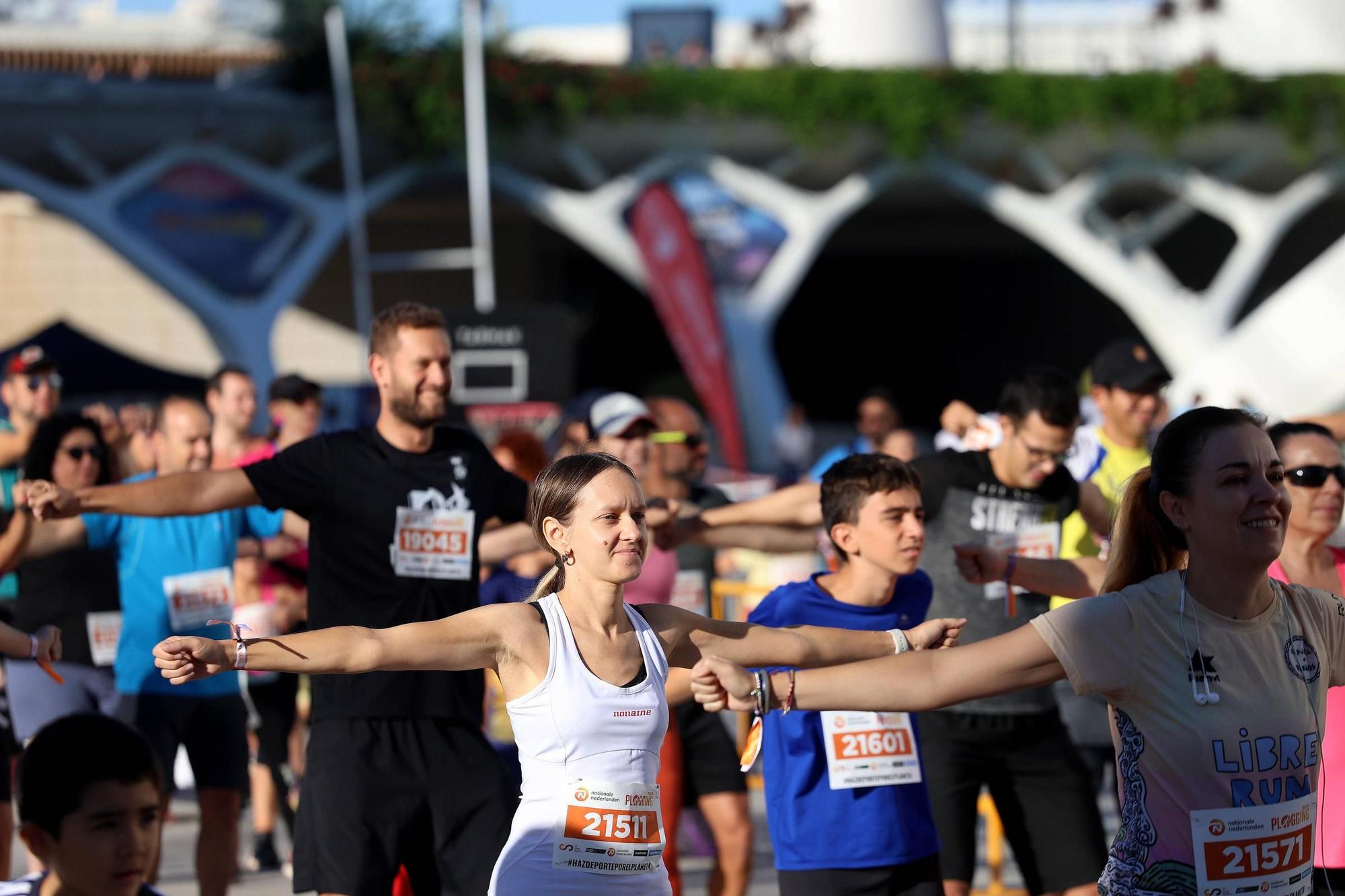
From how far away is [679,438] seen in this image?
23.4ft

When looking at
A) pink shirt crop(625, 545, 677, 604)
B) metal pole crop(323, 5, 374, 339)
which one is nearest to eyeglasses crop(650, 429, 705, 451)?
pink shirt crop(625, 545, 677, 604)

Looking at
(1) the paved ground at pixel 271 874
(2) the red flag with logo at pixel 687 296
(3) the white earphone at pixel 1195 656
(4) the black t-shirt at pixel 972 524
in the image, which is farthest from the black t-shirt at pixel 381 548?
(2) the red flag with logo at pixel 687 296

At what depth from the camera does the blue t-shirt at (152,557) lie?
20.9 feet

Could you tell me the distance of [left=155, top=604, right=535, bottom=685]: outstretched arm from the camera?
3.28 m

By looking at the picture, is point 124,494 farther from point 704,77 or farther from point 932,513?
point 704,77

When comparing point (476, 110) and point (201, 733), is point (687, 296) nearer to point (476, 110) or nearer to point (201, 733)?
point (476, 110)

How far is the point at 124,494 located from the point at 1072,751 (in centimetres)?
291

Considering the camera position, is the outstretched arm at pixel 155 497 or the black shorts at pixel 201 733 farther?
the black shorts at pixel 201 733

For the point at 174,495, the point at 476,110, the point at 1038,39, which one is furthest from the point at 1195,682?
the point at 1038,39

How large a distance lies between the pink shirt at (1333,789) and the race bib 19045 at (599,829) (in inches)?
62.4

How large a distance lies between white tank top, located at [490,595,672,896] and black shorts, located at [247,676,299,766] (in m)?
4.39

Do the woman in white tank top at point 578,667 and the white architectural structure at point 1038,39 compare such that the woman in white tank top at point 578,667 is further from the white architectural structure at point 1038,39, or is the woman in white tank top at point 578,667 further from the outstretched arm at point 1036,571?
the white architectural structure at point 1038,39

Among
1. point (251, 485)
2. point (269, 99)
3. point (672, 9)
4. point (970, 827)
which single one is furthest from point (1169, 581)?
point (672, 9)

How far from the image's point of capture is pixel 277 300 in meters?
24.9
